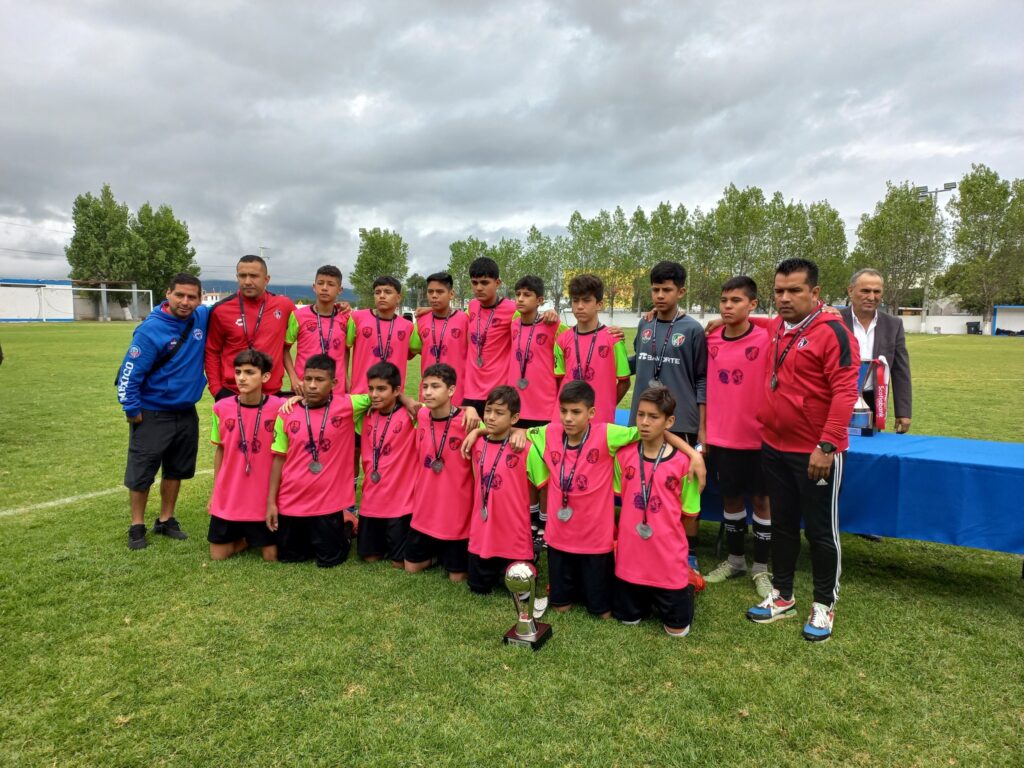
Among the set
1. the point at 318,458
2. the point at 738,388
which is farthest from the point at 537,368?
the point at 318,458

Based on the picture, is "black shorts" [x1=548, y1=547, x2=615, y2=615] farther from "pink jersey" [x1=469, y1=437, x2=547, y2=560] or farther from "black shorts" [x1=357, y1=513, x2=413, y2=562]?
"black shorts" [x1=357, y1=513, x2=413, y2=562]

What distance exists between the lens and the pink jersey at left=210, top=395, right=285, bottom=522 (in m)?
4.62

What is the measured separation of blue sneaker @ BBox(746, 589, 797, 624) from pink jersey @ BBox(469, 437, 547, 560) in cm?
151

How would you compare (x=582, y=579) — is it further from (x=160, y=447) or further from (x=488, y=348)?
(x=160, y=447)

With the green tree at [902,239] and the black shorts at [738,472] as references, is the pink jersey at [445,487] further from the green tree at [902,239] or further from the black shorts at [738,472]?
the green tree at [902,239]

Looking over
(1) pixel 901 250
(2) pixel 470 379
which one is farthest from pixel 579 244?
(2) pixel 470 379

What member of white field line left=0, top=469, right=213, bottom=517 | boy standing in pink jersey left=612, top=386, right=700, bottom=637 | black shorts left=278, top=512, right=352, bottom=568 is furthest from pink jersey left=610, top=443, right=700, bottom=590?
white field line left=0, top=469, right=213, bottom=517

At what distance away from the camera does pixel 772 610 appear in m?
3.73

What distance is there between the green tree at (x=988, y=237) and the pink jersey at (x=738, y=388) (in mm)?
60199

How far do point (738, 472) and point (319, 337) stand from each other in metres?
3.90

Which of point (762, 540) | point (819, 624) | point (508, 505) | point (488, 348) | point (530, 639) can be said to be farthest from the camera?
point (488, 348)

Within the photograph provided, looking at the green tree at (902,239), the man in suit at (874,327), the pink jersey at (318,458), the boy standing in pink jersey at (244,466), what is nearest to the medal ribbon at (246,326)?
the boy standing in pink jersey at (244,466)

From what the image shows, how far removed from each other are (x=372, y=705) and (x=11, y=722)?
5.35 ft

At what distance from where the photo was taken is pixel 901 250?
2028 inches
